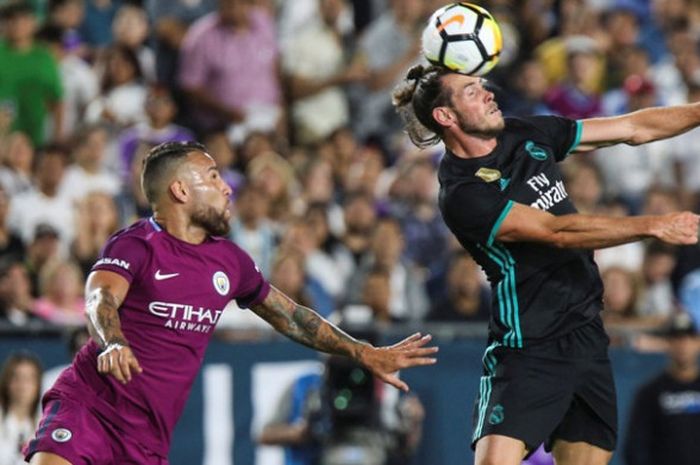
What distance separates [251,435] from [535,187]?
493 centimetres

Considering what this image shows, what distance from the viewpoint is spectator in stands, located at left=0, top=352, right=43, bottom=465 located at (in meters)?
10.9

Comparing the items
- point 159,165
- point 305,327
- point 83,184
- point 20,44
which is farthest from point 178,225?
point 20,44

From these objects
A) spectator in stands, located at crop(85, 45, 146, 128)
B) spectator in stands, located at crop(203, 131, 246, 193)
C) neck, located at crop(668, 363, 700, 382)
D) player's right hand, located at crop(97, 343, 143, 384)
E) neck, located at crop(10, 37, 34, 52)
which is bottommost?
player's right hand, located at crop(97, 343, 143, 384)

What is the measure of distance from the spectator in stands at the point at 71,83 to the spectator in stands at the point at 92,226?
1936mm

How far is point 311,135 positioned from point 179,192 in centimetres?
787

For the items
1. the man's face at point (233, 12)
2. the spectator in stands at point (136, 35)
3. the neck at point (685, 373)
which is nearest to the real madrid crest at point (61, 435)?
the neck at point (685, 373)

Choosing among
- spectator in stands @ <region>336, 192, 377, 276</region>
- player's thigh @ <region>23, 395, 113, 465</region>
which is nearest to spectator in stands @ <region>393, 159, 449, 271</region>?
spectator in stands @ <region>336, 192, 377, 276</region>

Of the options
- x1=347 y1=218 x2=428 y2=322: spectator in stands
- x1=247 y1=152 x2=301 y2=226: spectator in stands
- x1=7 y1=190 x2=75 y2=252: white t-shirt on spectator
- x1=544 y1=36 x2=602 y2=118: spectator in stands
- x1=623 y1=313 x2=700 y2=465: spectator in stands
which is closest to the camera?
x1=623 y1=313 x2=700 y2=465: spectator in stands

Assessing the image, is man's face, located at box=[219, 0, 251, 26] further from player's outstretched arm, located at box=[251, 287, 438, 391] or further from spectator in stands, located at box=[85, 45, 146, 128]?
player's outstretched arm, located at box=[251, 287, 438, 391]

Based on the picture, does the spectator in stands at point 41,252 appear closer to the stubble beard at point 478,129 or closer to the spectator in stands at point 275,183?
the spectator in stands at point 275,183

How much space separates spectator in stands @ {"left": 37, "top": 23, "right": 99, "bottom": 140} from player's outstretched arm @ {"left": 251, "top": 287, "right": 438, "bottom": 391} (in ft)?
22.2

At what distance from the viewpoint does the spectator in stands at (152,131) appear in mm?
13938

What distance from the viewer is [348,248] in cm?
1359

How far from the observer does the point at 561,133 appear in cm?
802
